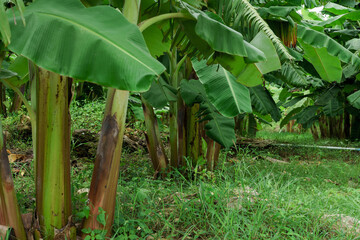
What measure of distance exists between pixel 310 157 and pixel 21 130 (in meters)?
4.83

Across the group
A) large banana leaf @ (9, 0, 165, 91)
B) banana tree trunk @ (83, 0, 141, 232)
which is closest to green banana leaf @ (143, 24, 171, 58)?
banana tree trunk @ (83, 0, 141, 232)

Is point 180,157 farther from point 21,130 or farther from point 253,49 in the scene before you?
point 21,130

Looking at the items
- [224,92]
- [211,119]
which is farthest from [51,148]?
[211,119]

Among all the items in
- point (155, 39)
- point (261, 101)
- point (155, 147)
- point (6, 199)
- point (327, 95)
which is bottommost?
point (327, 95)

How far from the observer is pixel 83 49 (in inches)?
60.6

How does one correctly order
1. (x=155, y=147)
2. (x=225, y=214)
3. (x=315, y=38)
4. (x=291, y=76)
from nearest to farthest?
1. (x=225, y=214)
2. (x=155, y=147)
3. (x=315, y=38)
4. (x=291, y=76)

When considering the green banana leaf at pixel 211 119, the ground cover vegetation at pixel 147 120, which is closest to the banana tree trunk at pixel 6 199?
the ground cover vegetation at pixel 147 120

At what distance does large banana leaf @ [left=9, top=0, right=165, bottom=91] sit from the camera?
1.49m

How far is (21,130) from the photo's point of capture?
213 inches

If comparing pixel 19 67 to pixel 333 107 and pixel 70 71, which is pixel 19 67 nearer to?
pixel 70 71

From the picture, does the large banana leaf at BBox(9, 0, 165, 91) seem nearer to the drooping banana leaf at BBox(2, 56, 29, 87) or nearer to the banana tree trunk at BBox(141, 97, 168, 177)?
the drooping banana leaf at BBox(2, 56, 29, 87)

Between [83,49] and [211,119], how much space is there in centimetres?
231

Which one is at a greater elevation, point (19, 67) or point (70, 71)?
point (70, 71)

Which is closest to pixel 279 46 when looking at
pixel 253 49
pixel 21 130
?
pixel 253 49
